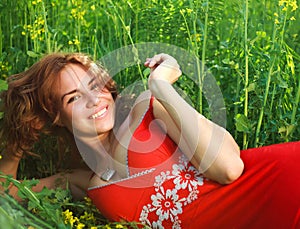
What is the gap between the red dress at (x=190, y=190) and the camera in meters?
2.24

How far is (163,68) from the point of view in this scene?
91.1 inches

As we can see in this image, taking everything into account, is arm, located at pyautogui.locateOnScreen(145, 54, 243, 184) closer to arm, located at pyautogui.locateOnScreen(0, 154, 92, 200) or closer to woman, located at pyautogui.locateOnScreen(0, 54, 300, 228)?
woman, located at pyautogui.locateOnScreen(0, 54, 300, 228)

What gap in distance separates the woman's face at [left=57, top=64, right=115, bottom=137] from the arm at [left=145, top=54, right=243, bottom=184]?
21 centimetres

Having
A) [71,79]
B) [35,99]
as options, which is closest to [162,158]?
[71,79]

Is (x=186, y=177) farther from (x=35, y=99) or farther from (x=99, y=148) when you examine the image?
(x=35, y=99)

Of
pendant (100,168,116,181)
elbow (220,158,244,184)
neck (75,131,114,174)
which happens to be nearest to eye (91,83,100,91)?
neck (75,131,114,174)

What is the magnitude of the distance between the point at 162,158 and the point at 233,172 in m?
0.26

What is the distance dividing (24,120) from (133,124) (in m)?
0.48

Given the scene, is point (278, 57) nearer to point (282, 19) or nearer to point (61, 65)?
point (282, 19)

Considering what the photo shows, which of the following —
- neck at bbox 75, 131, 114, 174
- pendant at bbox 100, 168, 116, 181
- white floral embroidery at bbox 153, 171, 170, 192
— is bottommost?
pendant at bbox 100, 168, 116, 181

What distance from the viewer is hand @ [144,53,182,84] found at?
230cm

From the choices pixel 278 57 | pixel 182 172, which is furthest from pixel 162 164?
pixel 278 57

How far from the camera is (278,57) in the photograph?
269cm

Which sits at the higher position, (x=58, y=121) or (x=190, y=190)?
(x=58, y=121)
